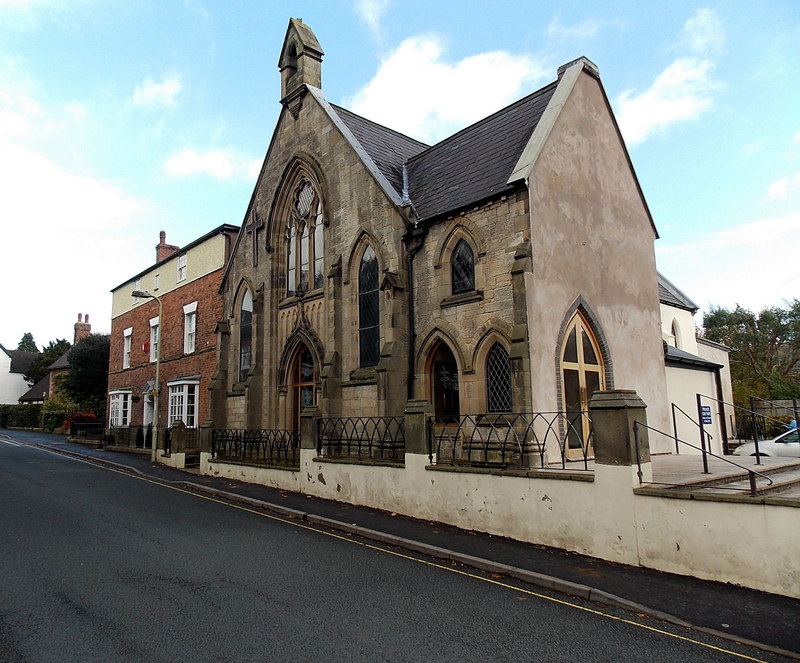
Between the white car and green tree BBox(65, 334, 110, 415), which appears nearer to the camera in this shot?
the white car

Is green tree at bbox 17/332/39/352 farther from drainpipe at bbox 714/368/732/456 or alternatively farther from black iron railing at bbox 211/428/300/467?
drainpipe at bbox 714/368/732/456

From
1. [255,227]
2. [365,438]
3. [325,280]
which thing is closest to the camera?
[365,438]

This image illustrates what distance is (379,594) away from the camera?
21.1ft

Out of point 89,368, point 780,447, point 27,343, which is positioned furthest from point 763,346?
point 27,343

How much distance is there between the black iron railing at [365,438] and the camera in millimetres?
13016

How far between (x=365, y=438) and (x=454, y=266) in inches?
189

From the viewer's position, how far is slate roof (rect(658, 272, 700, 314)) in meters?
23.3

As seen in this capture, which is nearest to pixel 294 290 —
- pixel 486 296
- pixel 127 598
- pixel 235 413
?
pixel 235 413

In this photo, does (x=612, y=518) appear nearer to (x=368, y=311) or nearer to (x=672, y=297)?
(x=368, y=311)

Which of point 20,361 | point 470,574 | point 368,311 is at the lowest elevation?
point 470,574

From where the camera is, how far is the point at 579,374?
1330 cm

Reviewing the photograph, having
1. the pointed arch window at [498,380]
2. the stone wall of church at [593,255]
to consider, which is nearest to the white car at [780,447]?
the stone wall of church at [593,255]

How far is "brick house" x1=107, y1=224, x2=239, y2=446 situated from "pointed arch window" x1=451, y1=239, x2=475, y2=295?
1354 cm

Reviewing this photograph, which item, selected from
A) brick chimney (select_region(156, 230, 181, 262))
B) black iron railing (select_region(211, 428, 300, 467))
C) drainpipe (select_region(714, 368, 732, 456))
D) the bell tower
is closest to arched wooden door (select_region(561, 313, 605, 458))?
drainpipe (select_region(714, 368, 732, 456))
